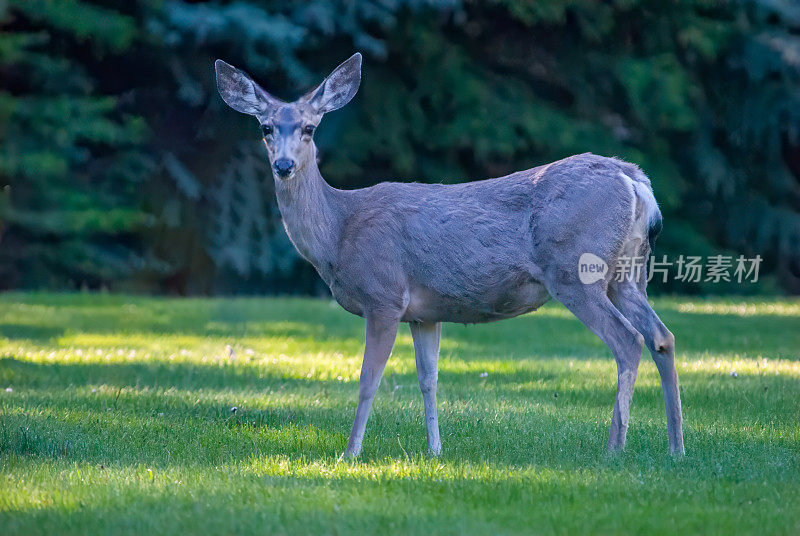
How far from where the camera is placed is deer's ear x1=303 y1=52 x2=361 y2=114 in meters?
6.27

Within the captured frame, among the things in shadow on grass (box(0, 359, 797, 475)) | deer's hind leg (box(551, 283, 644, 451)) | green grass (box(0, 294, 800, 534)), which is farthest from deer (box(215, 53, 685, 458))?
green grass (box(0, 294, 800, 534))

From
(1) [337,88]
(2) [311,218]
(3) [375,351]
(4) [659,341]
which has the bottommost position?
(3) [375,351]

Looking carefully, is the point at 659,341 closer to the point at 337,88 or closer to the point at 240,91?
the point at 337,88

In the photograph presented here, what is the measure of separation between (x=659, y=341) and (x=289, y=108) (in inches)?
95.7

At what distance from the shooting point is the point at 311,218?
616 centimetres

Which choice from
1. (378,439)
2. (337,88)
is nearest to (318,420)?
(378,439)

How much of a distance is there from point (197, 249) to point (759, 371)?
12307 millimetres

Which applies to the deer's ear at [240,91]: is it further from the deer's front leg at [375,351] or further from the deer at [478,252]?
the deer's front leg at [375,351]

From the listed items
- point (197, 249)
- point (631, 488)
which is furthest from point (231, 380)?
point (197, 249)

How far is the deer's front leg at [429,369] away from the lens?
587cm

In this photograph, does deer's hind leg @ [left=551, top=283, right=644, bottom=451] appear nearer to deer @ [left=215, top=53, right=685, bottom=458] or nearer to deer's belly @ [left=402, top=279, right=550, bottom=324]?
deer @ [left=215, top=53, right=685, bottom=458]

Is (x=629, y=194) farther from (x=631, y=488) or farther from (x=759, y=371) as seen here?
(x=759, y=371)

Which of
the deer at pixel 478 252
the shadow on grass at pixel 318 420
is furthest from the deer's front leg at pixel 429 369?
the shadow on grass at pixel 318 420

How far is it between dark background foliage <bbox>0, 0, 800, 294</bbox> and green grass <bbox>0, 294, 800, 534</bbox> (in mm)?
7233
